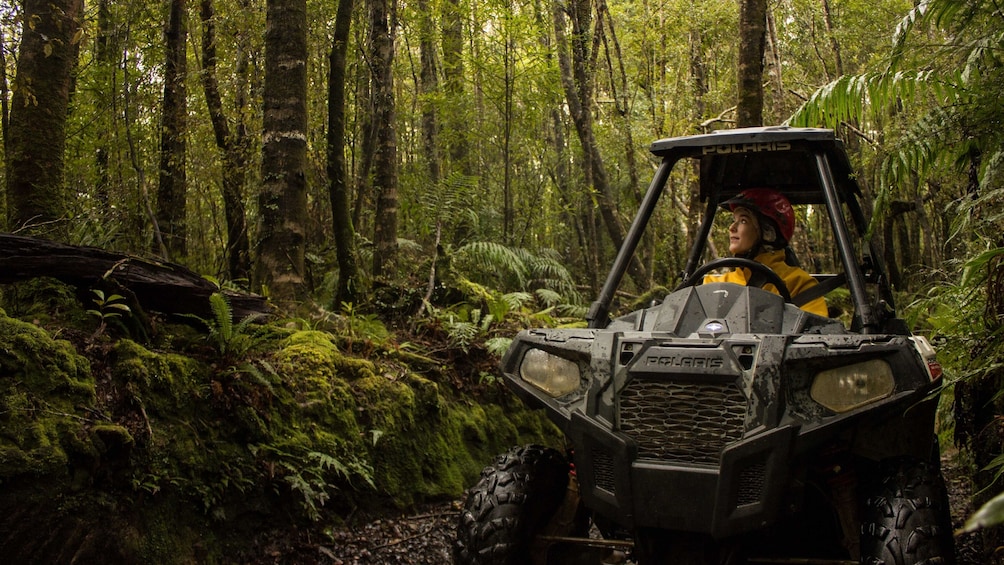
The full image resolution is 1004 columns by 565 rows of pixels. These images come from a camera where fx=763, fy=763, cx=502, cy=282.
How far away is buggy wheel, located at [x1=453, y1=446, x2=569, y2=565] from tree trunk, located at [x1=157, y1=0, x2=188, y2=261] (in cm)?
538

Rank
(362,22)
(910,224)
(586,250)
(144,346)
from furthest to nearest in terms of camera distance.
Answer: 1. (910,224)
2. (586,250)
3. (362,22)
4. (144,346)

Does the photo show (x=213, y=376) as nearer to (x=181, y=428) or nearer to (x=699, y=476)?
Answer: (x=181, y=428)

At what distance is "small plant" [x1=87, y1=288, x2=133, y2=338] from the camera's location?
149 inches

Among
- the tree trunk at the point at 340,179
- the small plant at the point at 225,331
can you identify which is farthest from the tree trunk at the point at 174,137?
the small plant at the point at 225,331

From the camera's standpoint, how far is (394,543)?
427 cm

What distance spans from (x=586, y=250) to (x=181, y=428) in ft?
28.8

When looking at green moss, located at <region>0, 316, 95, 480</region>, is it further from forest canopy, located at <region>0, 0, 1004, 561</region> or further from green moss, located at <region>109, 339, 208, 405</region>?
forest canopy, located at <region>0, 0, 1004, 561</region>

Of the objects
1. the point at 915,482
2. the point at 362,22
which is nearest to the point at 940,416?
the point at 915,482

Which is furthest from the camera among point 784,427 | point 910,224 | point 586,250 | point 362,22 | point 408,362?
point 910,224

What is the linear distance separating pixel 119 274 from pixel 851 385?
3520 mm

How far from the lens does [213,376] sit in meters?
3.97

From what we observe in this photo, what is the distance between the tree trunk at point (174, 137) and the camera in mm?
7504

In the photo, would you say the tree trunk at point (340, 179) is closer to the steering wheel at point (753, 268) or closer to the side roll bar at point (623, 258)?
the side roll bar at point (623, 258)

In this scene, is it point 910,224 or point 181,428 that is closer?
point 181,428
